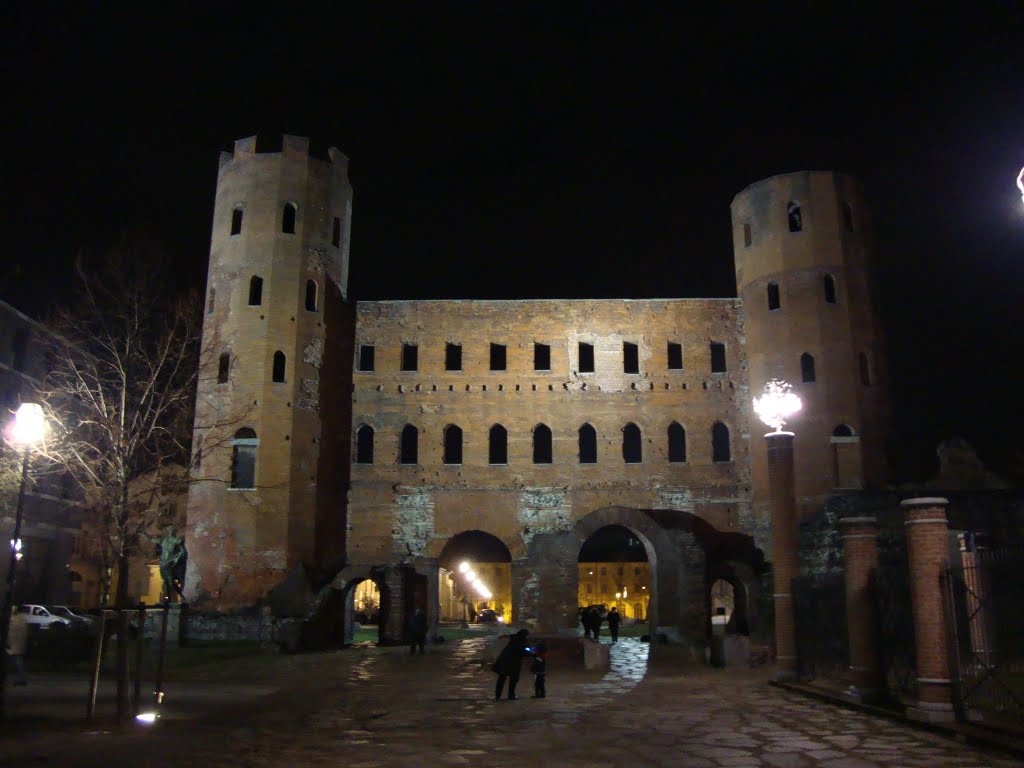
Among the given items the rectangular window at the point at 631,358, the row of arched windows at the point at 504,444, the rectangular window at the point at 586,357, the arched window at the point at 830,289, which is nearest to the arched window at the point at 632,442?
the row of arched windows at the point at 504,444

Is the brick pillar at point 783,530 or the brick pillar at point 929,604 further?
the brick pillar at point 783,530

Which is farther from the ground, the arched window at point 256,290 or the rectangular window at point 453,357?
the arched window at point 256,290

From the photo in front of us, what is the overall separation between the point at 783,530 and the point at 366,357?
1801 centimetres

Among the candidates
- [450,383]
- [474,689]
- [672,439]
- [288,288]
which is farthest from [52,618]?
[672,439]

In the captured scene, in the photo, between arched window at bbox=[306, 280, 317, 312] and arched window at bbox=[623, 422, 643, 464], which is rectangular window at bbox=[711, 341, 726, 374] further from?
arched window at bbox=[306, 280, 317, 312]

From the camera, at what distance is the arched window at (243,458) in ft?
87.3

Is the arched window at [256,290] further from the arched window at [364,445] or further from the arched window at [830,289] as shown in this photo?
the arched window at [830,289]

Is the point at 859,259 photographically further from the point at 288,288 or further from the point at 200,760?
the point at 200,760

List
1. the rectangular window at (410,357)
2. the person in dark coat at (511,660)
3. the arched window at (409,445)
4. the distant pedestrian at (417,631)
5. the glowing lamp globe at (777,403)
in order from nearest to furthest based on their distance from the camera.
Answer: the person in dark coat at (511,660) → the glowing lamp globe at (777,403) → the distant pedestrian at (417,631) → the arched window at (409,445) → the rectangular window at (410,357)

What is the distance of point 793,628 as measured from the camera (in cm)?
1516

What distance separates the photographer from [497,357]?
30.9 meters

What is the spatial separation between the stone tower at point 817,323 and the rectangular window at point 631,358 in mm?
3688

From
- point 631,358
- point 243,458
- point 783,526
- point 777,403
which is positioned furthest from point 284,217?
point 783,526

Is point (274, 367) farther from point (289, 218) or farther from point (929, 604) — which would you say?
point (929, 604)
